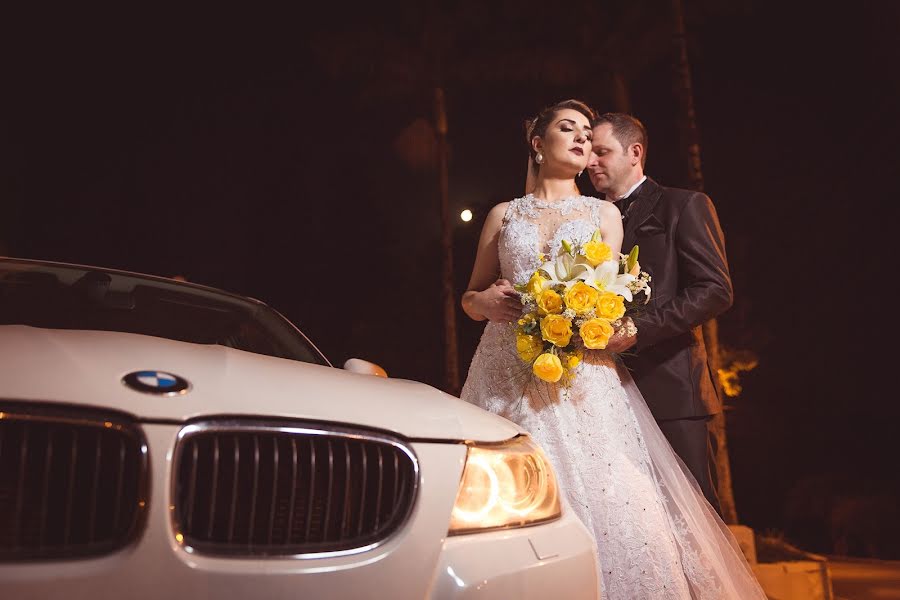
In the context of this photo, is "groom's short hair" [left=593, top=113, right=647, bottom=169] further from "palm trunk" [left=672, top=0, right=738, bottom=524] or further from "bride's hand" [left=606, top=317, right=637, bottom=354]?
"palm trunk" [left=672, top=0, right=738, bottom=524]

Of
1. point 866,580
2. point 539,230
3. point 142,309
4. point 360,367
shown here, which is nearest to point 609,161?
point 539,230

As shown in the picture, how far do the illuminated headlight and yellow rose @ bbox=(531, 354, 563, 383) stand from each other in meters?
0.80

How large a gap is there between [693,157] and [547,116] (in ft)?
15.9

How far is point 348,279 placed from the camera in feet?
62.7

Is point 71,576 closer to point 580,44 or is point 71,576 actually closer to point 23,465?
point 23,465

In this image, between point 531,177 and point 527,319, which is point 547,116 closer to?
point 531,177

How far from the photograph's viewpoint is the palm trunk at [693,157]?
283 inches

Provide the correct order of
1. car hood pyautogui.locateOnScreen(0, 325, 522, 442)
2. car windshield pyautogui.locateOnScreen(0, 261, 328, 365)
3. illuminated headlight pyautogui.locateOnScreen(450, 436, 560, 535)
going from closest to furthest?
car hood pyautogui.locateOnScreen(0, 325, 522, 442) < illuminated headlight pyautogui.locateOnScreen(450, 436, 560, 535) < car windshield pyautogui.locateOnScreen(0, 261, 328, 365)

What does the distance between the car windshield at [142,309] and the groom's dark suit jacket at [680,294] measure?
1402 mm

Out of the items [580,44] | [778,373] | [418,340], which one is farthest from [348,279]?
[778,373]

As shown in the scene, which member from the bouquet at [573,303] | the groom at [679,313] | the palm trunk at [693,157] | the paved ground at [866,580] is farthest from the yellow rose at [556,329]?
the paved ground at [866,580]

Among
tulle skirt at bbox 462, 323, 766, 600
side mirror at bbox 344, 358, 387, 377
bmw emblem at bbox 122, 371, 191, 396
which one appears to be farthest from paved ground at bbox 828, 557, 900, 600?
bmw emblem at bbox 122, 371, 191, 396

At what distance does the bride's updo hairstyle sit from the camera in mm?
3461

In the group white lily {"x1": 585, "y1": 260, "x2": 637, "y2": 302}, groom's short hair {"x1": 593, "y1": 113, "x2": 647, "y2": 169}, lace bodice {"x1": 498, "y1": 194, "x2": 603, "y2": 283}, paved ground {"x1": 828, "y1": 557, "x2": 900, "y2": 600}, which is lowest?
paved ground {"x1": 828, "y1": 557, "x2": 900, "y2": 600}
